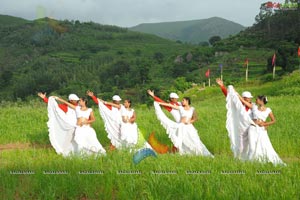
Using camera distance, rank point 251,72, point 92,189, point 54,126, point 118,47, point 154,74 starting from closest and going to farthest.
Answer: point 92,189, point 54,126, point 251,72, point 154,74, point 118,47

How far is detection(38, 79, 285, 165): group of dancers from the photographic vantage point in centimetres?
1058

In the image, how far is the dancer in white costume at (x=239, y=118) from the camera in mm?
10805

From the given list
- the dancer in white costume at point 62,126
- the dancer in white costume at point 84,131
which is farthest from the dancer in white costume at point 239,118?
the dancer in white costume at point 62,126

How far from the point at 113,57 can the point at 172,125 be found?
430ft

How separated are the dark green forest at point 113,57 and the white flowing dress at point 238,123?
4497 cm

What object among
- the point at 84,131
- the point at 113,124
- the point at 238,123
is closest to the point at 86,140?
the point at 84,131

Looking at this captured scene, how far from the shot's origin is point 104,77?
11494 cm

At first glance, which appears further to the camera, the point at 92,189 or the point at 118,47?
the point at 118,47

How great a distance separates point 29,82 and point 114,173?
102m

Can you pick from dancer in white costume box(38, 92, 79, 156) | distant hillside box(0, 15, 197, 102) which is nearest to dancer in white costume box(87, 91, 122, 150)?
dancer in white costume box(38, 92, 79, 156)

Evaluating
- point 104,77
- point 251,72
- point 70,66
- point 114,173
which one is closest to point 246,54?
point 251,72

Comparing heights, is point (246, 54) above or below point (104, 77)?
above

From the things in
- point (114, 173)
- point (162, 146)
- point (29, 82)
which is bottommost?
point (29, 82)

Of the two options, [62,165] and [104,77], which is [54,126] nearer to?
[62,165]
